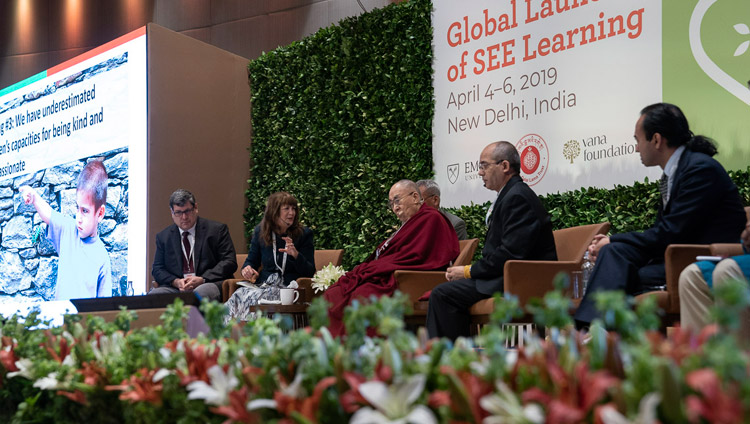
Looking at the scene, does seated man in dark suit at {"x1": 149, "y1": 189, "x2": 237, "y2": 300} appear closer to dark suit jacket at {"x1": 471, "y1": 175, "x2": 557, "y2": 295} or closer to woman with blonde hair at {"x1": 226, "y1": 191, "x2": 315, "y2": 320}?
Answer: woman with blonde hair at {"x1": 226, "y1": 191, "x2": 315, "y2": 320}

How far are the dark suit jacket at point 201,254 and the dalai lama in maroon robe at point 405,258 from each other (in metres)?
1.22

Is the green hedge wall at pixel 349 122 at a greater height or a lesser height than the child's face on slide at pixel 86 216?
greater

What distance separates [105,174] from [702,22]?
5.09m

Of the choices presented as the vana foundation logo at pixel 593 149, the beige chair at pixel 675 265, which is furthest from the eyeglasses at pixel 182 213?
the beige chair at pixel 675 265

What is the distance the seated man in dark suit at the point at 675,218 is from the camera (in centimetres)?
302

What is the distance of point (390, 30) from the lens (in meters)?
6.22

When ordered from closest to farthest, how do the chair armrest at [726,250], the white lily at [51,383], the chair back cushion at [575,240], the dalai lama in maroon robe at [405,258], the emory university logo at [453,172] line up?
the white lily at [51,383]
the chair armrest at [726,250]
the chair back cushion at [575,240]
the dalai lama in maroon robe at [405,258]
the emory university logo at [453,172]

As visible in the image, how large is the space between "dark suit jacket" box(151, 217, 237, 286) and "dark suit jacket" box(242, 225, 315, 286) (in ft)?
0.79

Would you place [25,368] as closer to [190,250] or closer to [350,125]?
[190,250]

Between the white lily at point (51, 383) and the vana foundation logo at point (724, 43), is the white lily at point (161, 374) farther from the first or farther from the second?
the vana foundation logo at point (724, 43)

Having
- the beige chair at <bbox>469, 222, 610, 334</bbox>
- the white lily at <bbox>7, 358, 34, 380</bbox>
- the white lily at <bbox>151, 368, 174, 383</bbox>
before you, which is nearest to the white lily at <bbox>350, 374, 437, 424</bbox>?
the white lily at <bbox>151, 368, 174, 383</bbox>

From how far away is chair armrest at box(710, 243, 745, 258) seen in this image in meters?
2.76

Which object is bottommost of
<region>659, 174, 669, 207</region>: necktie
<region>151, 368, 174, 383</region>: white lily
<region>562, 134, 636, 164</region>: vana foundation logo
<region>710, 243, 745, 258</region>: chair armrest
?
<region>151, 368, 174, 383</region>: white lily

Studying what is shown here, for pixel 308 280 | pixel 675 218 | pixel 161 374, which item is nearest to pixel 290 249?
pixel 308 280
